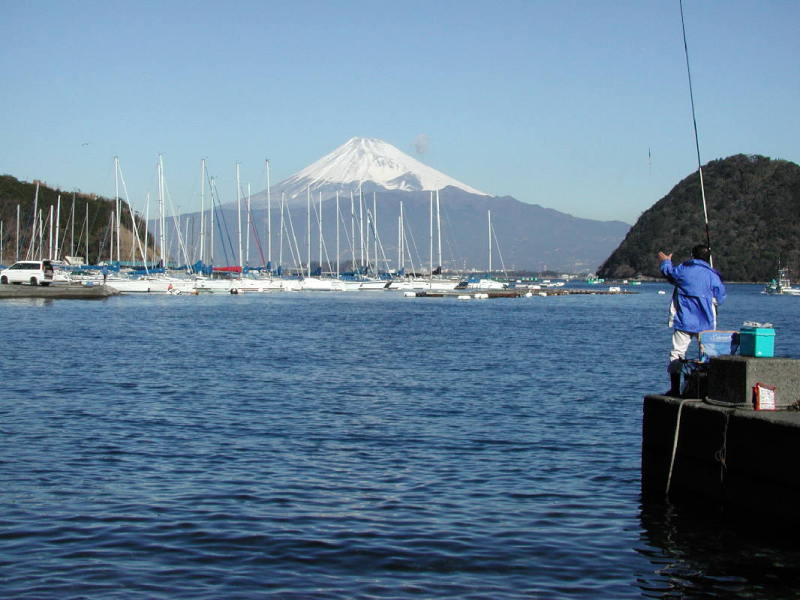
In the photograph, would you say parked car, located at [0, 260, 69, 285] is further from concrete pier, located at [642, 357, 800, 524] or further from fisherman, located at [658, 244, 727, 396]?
concrete pier, located at [642, 357, 800, 524]

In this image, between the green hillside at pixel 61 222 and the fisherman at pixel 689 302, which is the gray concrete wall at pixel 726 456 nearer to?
the fisherman at pixel 689 302

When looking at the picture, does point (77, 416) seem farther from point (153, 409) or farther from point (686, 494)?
point (686, 494)

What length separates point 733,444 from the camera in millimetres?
11250

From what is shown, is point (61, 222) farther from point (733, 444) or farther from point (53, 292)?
point (733, 444)

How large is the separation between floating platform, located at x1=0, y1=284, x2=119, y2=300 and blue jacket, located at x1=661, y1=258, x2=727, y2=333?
6626 cm

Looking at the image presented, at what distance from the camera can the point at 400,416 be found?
20266 mm

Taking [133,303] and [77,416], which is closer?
[77,416]

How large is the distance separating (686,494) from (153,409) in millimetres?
11544

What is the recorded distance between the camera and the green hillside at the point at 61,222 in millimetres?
129625

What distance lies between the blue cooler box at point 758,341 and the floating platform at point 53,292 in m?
67.5

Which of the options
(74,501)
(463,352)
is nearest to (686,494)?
(74,501)

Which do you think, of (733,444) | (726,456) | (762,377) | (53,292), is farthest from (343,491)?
(53,292)

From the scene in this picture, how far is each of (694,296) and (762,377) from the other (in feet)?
5.64

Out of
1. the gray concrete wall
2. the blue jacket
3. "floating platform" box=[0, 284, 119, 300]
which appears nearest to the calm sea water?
the gray concrete wall
